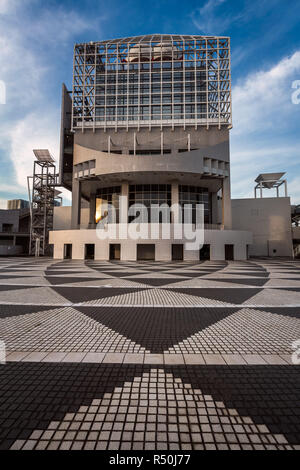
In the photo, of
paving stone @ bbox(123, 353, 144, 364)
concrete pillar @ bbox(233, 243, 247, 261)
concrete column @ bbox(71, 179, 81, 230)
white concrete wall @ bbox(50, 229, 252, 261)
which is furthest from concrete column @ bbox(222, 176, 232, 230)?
paving stone @ bbox(123, 353, 144, 364)

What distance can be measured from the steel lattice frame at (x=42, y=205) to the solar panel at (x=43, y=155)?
0.75 metres

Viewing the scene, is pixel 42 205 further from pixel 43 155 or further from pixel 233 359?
pixel 233 359

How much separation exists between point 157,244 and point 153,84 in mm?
30962

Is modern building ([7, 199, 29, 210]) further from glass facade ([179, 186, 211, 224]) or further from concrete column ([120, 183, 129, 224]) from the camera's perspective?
glass facade ([179, 186, 211, 224])

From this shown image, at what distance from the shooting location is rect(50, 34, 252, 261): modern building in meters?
27.0

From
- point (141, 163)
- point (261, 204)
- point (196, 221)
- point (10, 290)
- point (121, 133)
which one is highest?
point (121, 133)

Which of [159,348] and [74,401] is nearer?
[74,401]

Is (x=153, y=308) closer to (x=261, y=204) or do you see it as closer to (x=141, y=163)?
(x=141, y=163)

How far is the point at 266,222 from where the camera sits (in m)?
39.1

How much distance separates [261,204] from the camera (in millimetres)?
39312

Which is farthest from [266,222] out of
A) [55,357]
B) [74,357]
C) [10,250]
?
[10,250]

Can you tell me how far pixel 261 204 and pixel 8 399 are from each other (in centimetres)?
4442

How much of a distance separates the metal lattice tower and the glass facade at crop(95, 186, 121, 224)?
1168 cm

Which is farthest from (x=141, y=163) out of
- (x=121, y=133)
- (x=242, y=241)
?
(x=242, y=241)
